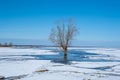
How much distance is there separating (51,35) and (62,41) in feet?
9.12

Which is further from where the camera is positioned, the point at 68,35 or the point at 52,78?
the point at 68,35

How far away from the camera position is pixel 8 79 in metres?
15.5

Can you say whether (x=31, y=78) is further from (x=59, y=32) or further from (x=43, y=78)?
(x=59, y=32)

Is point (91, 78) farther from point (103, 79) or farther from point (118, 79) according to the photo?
point (118, 79)

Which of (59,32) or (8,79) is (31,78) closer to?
(8,79)

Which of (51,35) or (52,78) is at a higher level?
(51,35)

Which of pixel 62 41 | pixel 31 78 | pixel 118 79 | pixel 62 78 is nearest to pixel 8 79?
pixel 31 78


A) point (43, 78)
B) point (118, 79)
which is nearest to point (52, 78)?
point (43, 78)

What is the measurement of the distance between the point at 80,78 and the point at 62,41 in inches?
880

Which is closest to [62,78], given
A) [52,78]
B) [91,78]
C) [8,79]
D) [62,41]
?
[52,78]

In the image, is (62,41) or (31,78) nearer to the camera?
(31,78)

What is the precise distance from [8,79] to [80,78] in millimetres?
5917

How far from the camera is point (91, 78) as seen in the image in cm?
1577

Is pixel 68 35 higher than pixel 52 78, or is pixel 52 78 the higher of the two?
pixel 68 35
